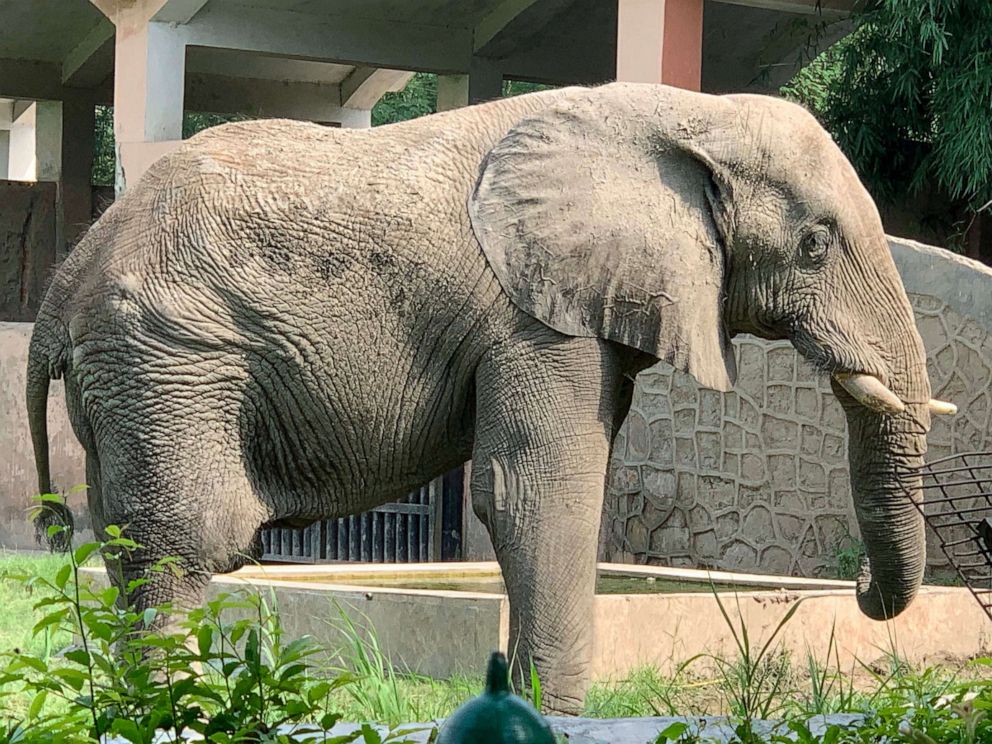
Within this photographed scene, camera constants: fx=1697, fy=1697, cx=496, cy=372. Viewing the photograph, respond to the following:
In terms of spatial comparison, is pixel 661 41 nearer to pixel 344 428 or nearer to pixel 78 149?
pixel 344 428

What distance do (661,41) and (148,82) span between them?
166 inches

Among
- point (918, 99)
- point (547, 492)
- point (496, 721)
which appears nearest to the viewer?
point (496, 721)

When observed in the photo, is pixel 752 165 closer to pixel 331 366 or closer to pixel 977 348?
pixel 331 366

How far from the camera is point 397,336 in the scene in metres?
4.80

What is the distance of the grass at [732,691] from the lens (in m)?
2.97

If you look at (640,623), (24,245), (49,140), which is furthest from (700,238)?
(49,140)

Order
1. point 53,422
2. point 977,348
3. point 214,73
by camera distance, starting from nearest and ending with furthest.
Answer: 1. point 977,348
2. point 53,422
3. point 214,73

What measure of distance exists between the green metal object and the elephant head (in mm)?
3007

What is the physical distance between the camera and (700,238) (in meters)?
4.81

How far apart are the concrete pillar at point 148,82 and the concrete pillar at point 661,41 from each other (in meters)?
3.71

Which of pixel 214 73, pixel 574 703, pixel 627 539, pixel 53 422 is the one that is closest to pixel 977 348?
pixel 627 539

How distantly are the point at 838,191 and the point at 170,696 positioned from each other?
9.94ft

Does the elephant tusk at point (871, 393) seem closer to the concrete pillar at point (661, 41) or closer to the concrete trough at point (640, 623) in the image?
the concrete trough at point (640, 623)

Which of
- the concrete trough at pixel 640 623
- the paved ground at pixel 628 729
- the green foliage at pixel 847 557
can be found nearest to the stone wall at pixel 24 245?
the green foliage at pixel 847 557
